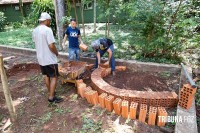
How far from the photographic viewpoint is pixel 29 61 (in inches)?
272

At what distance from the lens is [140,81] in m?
5.16

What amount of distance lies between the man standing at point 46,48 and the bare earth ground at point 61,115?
1.16ft

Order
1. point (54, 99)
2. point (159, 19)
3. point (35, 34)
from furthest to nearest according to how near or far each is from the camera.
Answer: point (159, 19) → point (54, 99) → point (35, 34)

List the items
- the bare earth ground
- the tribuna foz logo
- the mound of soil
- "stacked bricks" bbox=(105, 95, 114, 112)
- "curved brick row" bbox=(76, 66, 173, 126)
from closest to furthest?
the tribuna foz logo < the bare earth ground < "curved brick row" bbox=(76, 66, 173, 126) < "stacked bricks" bbox=(105, 95, 114, 112) < the mound of soil

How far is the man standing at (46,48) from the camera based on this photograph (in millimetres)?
3988

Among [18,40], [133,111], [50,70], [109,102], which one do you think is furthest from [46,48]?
[18,40]

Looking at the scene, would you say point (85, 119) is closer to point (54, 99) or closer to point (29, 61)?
point (54, 99)

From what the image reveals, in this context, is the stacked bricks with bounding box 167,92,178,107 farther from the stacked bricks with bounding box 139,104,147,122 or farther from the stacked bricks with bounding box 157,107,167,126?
the stacked bricks with bounding box 139,104,147,122

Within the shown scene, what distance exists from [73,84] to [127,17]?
8.95 ft

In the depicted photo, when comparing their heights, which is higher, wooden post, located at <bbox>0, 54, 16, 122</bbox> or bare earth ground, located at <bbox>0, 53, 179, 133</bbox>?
wooden post, located at <bbox>0, 54, 16, 122</bbox>

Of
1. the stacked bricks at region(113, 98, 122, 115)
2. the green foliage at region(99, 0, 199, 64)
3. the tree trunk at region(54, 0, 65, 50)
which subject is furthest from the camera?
the tree trunk at region(54, 0, 65, 50)

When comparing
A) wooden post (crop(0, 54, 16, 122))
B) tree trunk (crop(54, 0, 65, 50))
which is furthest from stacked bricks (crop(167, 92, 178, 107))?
tree trunk (crop(54, 0, 65, 50))

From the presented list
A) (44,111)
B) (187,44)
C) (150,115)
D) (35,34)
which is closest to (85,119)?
(44,111)

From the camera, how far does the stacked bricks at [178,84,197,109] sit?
11.8 feet
